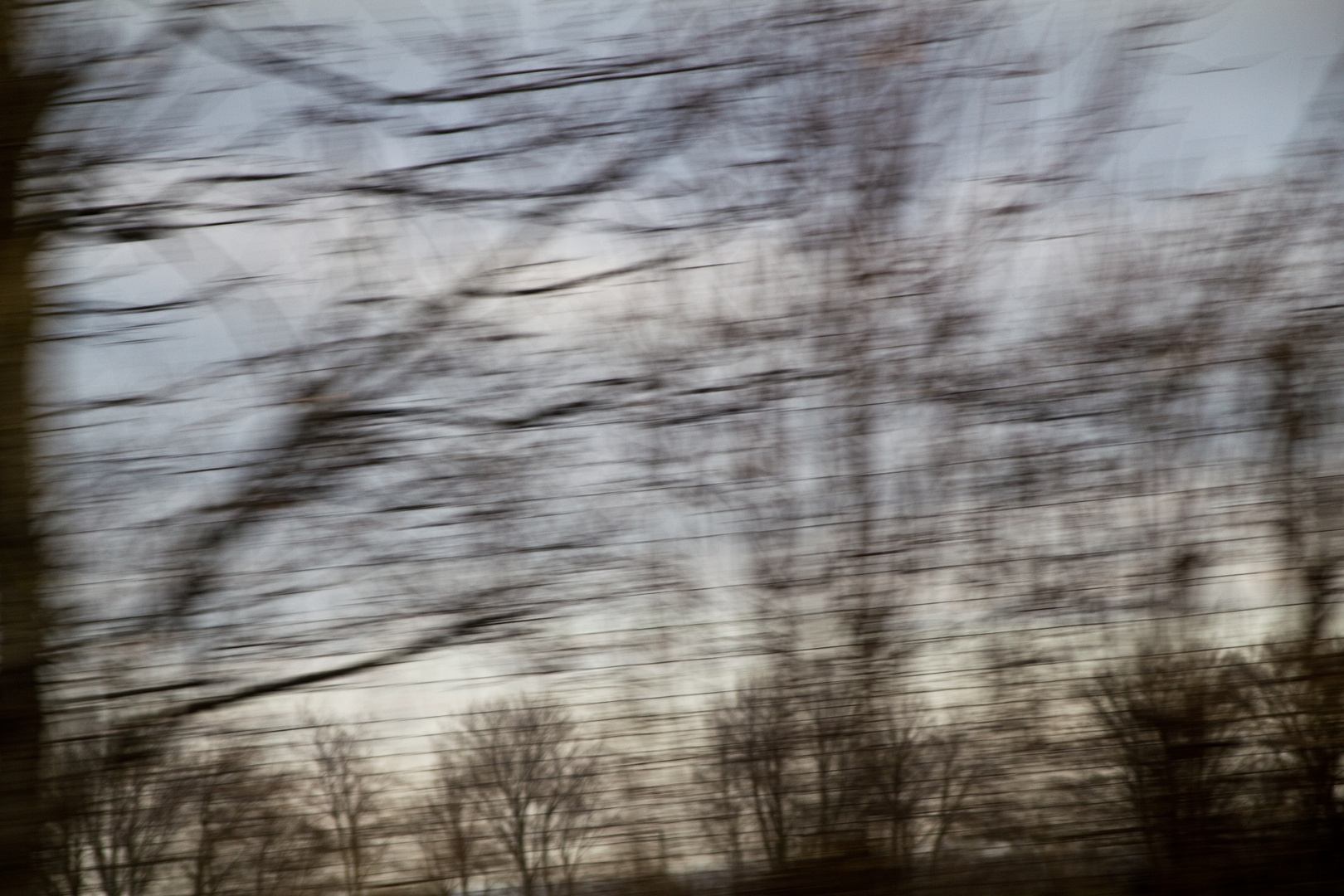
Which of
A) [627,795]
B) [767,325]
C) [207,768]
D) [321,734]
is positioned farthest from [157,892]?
[767,325]

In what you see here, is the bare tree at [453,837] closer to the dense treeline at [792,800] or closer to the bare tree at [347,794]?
the dense treeline at [792,800]

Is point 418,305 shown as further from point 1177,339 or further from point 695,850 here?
point 1177,339

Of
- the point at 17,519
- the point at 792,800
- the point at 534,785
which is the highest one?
the point at 17,519

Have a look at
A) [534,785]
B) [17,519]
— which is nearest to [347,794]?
[534,785]

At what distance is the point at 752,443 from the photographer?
2.51m

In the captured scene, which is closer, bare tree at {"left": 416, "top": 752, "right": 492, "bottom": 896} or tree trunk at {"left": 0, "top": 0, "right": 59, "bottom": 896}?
tree trunk at {"left": 0, "top": 0, "right": 59, "bottom": 896}

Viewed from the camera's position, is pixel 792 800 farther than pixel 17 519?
Yes

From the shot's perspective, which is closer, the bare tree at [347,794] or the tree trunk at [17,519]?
the tree trunk at [17,519]

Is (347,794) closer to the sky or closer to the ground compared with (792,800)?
closer to the sky

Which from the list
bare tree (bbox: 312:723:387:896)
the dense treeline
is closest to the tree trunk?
the dense treeline

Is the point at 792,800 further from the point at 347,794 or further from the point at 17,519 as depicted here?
the point at 17,519

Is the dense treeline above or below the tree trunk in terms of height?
below

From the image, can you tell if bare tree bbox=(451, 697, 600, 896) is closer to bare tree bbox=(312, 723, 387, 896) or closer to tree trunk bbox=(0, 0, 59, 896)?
bare tree bbox=(312, 723, 387, 896)

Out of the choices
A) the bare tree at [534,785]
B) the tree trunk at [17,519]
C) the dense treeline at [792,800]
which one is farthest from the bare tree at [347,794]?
the tree trunk at [17,519]
